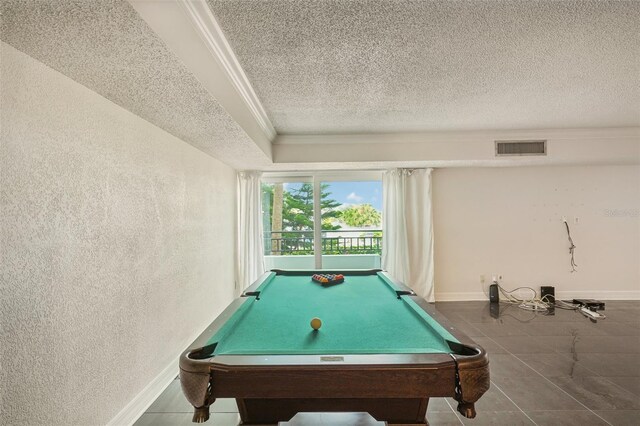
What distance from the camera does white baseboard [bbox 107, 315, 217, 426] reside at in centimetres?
199

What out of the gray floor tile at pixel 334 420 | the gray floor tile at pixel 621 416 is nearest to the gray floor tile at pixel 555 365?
the gray floor tile at pixel 621 416

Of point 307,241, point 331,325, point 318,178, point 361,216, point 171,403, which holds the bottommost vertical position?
point 171,403

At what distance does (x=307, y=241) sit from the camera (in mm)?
5270

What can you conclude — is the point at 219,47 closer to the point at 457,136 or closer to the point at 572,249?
the point at 457,136

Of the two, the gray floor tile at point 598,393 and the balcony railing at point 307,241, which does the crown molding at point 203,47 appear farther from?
the gray floor tile at point 598,393

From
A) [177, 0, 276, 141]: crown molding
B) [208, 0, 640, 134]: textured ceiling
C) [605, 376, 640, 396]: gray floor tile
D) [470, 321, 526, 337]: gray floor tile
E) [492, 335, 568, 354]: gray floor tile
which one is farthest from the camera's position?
[470, 321, 526, 337]: gray floor tile

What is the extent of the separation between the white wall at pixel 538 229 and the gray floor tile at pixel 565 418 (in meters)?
2.87

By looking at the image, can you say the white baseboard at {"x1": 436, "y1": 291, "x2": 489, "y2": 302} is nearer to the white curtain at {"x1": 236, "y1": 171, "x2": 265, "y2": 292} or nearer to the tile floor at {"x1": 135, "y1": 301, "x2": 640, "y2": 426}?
the tile floor at {"x1": 135, "y1": 301, "x2": 640, "y2": 426}

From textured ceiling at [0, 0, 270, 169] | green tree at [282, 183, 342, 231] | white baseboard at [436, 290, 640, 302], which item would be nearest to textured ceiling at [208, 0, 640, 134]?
textured ceiling at [0, 0, 270, 169]

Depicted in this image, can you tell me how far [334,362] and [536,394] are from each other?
1.91 m

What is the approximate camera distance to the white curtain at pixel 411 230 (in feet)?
15.8

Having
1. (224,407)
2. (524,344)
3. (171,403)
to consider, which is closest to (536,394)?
(524,344)

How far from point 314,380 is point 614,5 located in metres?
2.37

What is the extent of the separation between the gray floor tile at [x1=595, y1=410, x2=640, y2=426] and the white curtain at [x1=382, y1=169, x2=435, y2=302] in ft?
9.04
